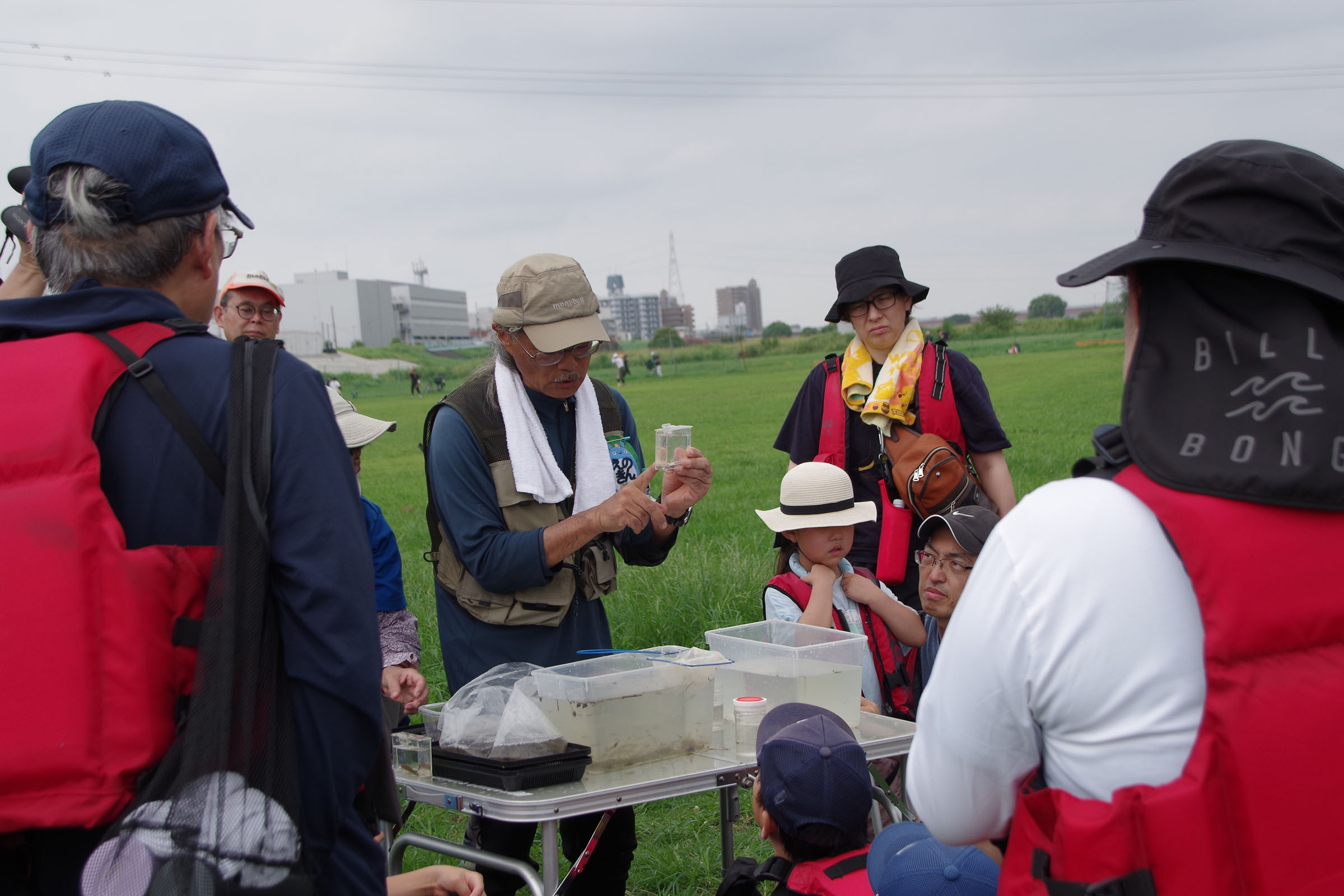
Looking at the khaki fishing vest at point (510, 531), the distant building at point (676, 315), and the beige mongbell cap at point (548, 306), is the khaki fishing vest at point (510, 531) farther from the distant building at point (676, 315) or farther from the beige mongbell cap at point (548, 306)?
the distant building at point (676, 315)

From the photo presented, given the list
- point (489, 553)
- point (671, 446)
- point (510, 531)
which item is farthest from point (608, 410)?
point (489, 553)

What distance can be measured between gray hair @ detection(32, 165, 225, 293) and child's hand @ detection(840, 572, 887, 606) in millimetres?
2754

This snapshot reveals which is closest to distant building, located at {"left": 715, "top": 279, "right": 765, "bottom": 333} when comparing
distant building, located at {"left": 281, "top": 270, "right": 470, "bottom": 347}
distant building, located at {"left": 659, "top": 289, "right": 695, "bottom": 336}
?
distant building, located at {"left": 659, "top": 289, "right": 695, "bottom": 336}

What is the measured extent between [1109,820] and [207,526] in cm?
134

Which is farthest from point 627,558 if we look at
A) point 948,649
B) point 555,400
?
point 948,649

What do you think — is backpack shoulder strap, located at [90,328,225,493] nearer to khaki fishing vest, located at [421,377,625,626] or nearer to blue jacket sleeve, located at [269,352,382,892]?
blue jacket sleeve, located at [269,352,382,892]

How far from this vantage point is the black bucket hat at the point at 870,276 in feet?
14.7

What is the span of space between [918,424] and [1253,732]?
10.5 feet

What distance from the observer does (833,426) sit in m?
4.50

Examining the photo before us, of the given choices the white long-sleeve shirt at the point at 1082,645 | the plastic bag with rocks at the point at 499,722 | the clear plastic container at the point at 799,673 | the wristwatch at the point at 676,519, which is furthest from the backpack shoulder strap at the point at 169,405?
the wristwatch at the point at 676,519

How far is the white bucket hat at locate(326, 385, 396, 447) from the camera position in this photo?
3969 millimetres

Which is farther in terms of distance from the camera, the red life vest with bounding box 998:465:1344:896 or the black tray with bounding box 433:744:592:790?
the black tray with bounding box 433:744:592:790

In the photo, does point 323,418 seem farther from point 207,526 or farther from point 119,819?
point 119,819

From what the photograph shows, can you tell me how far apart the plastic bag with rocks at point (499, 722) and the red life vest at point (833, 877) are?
651mm
